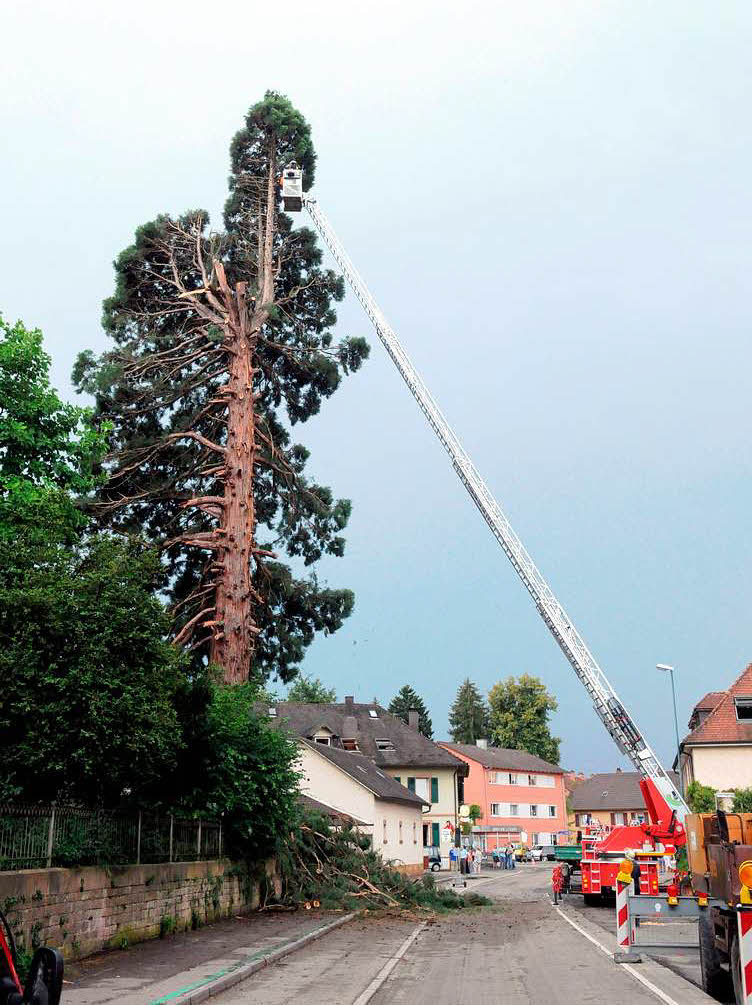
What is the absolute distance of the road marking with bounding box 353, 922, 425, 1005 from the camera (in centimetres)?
1148

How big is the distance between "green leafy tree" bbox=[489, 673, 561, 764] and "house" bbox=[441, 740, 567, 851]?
8.81 metres

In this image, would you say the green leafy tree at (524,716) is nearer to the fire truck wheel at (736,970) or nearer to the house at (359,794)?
the house at (359,794)

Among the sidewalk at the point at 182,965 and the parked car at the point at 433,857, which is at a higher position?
the sidewalk at the point at 182,965

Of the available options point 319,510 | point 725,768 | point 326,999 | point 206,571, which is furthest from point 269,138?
point 725,768

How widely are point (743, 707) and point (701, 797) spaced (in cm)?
555

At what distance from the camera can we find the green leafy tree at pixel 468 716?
130 m

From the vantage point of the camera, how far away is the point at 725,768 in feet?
149

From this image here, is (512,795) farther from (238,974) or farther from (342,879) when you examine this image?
(238,974)

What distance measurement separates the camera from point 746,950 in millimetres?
9164

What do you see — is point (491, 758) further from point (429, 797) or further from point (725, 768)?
point (725, 768)

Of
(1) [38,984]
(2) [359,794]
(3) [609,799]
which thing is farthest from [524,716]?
(1) [38,984]

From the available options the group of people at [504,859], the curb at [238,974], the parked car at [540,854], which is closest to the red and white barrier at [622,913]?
the curb at [238,974]

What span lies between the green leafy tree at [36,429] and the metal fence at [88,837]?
695cm

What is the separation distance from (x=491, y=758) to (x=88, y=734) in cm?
7927
